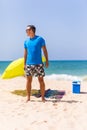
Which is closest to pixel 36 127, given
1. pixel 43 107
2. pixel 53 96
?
pixel 43 107

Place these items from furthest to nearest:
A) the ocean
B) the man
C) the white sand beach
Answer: the ocean, the man, the white sand beach

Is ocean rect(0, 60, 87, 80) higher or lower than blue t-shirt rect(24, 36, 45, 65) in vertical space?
lower

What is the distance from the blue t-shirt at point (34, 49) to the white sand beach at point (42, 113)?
983 millimetres

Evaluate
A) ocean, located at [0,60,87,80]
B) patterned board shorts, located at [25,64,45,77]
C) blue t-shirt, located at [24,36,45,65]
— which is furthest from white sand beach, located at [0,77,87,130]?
ocean, located at [0,60,87,80]

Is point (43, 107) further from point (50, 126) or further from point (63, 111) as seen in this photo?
point (50, 126)

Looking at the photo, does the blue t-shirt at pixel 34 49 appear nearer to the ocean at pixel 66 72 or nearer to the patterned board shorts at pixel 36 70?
the patterned board shorts at pixel 36 70

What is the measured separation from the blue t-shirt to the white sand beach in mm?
983

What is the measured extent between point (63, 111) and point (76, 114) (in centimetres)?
41

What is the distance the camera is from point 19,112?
20.7 ft

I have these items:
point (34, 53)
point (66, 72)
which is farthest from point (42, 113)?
point (66, 72)

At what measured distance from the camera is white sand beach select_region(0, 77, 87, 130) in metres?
5.22

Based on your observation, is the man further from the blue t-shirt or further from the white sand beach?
the white sand beach

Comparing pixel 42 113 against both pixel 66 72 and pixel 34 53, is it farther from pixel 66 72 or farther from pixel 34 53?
pixel 66 72

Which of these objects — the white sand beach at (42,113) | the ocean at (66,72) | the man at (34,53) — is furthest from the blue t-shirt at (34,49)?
the ocean at (66,72)
